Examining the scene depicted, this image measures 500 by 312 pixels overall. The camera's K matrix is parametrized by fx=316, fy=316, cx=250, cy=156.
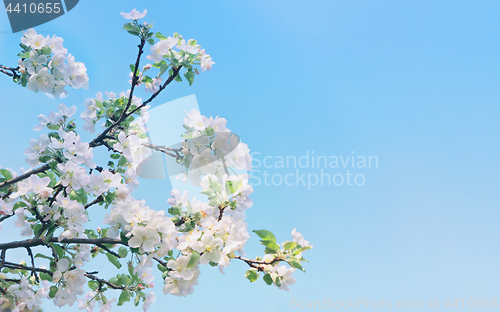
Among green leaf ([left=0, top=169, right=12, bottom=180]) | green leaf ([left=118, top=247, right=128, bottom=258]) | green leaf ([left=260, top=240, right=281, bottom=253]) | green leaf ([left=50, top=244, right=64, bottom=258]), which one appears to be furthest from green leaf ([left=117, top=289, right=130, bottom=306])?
green leaf ([left=260, top=240, right=281, bottom=253])

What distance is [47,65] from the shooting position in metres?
2.81

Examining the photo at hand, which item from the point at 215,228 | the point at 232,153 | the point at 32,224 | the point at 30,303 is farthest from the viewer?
the point at 30,303

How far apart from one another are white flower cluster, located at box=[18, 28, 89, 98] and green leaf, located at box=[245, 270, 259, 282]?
2312mm

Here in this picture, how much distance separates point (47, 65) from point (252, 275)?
8.32 ft

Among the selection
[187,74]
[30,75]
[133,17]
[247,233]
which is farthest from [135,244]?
[30,75]

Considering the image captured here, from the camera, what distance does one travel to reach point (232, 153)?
250 cm

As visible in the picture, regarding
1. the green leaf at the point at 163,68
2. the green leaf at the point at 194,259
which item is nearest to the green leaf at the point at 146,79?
the green leaf at the point at 163,68

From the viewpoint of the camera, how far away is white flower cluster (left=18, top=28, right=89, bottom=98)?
2.73 meters

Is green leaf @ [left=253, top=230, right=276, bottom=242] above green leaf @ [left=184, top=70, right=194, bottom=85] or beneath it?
beneath

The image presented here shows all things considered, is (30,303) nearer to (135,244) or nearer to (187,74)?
(135,244)

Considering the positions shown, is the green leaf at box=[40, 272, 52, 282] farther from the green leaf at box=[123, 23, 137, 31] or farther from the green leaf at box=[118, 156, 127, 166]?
the green leaf at box=[123, 23, 137, 31]

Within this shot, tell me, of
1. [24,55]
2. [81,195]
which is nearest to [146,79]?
[24,55]

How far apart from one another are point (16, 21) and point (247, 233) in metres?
3.09

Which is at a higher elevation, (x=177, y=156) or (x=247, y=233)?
(x=177, y=156)
